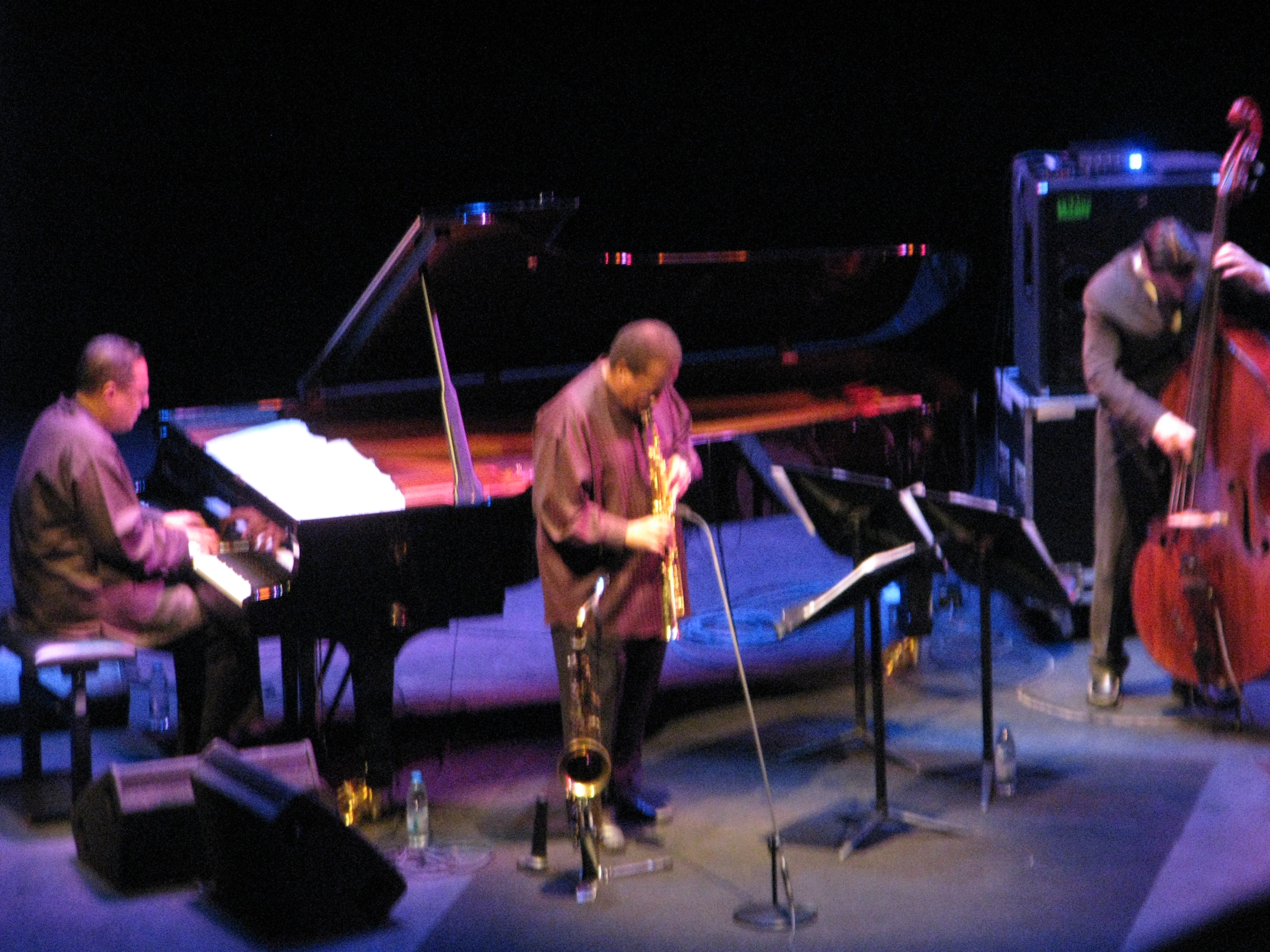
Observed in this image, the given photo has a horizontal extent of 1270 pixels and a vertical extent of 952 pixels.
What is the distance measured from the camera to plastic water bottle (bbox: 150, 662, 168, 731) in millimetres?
6043

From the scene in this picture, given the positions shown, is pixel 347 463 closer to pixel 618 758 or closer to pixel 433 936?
pixel 618 758

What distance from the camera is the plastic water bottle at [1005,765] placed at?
5.21 m

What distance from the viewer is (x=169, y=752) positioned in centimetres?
577

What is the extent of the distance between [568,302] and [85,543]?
2157 millimetres

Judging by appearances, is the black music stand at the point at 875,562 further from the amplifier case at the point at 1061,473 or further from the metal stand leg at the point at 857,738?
the amplifier case at the point at 1061,473

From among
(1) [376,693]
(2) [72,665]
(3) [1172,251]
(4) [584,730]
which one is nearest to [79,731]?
(2) [72,665]

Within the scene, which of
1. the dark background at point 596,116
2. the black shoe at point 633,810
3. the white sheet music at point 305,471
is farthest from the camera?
the dark background at point 596,116

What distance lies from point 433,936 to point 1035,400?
3654 millimetres

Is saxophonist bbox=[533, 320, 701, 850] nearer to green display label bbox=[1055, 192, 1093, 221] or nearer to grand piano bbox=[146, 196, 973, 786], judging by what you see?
grand piano bbox=[146, 196, 973, 786]

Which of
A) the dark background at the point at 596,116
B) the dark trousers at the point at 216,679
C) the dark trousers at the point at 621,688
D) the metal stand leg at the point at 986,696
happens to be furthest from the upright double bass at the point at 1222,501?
the dark background at the point at 596,116

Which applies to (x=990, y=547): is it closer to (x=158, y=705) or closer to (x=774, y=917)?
(x=774, y=917)

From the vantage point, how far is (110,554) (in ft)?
17.0

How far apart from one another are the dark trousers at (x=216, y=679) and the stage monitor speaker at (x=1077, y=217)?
11.3 feet

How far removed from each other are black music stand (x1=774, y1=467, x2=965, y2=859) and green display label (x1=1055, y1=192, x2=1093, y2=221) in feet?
7.25
